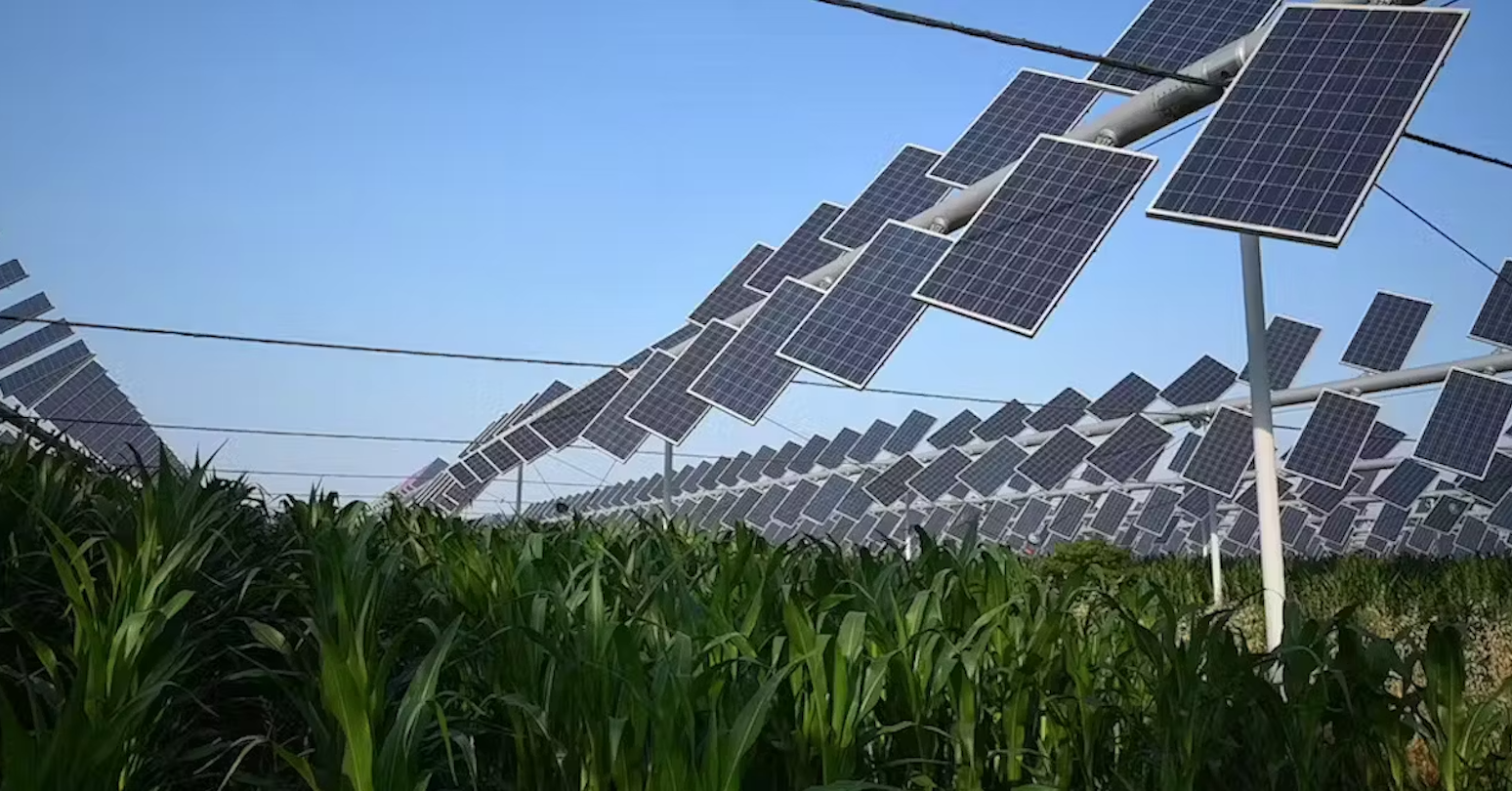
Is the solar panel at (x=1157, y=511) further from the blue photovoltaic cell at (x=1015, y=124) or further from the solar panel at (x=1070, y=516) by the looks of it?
the blue photovoltaic cell at (x=1015, y=124)

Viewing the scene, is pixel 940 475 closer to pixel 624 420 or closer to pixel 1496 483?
pixel 624 420

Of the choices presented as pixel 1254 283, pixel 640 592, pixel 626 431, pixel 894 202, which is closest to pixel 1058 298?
pixel 1254 283

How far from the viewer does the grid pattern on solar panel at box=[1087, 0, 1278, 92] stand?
1064 centimetres

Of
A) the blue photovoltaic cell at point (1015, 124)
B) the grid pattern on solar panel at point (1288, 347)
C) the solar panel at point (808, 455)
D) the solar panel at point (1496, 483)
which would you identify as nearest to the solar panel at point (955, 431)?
the solar panel at point (808, 455)

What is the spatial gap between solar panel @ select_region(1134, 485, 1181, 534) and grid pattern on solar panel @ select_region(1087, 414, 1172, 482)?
1791 centimetres

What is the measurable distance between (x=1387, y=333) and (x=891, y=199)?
Answer: 8.09 metres

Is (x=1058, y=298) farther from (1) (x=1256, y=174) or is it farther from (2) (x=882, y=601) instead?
(2) (x=882, y=601)

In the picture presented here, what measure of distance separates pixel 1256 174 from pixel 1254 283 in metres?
0.75

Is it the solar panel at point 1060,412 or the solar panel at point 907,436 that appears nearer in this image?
the solar panel at point 1060,412

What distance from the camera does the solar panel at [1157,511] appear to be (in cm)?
3922

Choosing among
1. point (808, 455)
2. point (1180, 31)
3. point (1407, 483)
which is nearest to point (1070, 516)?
point (808, 455)

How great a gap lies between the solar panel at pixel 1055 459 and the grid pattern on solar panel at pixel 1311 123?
14110 mm

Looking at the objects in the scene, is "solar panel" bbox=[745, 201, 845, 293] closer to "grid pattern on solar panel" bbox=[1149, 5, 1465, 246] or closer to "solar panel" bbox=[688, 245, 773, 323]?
"solar panel" bbox=[688, 245, 773, 323]

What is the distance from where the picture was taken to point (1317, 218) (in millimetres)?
6457
